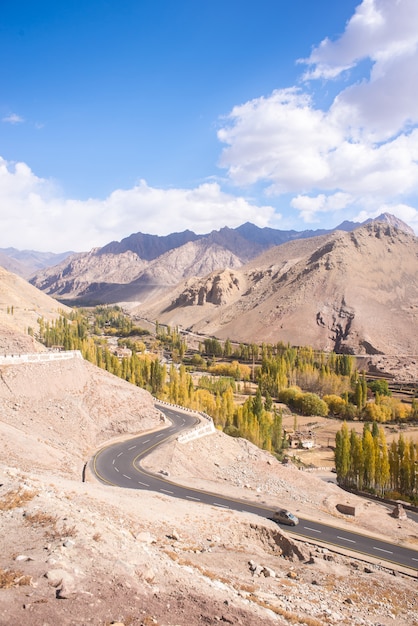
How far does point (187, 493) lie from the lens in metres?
37.5

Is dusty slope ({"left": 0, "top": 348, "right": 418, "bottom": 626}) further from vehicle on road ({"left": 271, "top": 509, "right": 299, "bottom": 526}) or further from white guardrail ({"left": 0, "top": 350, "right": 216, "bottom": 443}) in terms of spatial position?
vehicle on road ({"left": 271, "top": 509, "right": 299, "bottom": 526})

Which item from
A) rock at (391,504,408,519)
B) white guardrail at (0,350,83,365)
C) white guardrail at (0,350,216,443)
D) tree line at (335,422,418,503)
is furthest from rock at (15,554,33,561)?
tree line at (335,422,418,503)

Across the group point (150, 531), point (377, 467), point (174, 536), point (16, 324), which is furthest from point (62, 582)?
point (16, 324)

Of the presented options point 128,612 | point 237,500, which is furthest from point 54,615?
point 237,500

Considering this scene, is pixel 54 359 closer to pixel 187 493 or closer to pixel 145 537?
pixel 187 493

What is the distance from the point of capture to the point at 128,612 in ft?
41.1

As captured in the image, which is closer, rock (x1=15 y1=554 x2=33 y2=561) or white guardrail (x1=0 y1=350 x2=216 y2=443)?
A: rock (x1=15 y1=554 x2=33 y2=561)

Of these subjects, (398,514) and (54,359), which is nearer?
(398,514)

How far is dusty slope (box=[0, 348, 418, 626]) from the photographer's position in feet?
42.9

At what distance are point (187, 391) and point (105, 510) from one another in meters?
64.3

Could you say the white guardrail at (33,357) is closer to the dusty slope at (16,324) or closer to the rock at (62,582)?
the dusty slope at (16,324)

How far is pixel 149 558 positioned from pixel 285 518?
63.1ft

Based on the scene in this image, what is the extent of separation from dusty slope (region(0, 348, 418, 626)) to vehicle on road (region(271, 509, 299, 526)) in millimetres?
4493

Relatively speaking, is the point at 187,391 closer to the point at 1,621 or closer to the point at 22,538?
the point at 22,538
